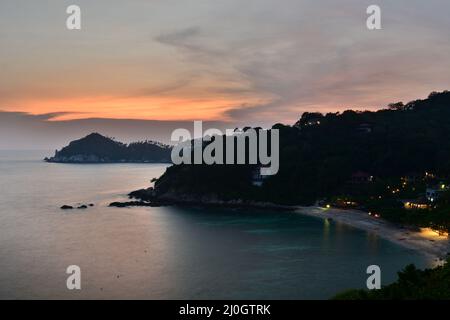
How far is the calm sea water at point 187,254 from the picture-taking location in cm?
3831

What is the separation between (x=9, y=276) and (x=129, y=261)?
11948mm

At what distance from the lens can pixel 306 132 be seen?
104750 millimetres

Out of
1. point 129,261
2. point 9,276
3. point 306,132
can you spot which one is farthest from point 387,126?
point 9,276

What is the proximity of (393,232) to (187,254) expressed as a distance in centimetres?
2748

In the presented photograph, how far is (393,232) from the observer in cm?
5709

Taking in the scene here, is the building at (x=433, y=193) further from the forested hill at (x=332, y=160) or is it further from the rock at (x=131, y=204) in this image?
the rock at (x=131, y=204)

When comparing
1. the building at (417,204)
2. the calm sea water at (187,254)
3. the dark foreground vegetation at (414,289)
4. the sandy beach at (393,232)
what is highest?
the building at (417,204)

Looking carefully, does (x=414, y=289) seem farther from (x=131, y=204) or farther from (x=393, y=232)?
(x=131, y=204)

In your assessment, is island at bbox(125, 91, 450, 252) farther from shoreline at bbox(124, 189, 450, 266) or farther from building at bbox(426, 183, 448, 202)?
shoreline at bbox(124, 189, 450, 266)

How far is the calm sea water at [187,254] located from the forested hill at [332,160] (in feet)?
32.5

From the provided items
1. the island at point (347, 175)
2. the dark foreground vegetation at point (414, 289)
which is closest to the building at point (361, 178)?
the island at point (347, 175)

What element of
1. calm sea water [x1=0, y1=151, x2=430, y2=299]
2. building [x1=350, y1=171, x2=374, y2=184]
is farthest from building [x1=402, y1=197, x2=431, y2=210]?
building [x1=350, y1=171, x2=374, y2=184]

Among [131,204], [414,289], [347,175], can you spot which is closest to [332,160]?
[347,175]
